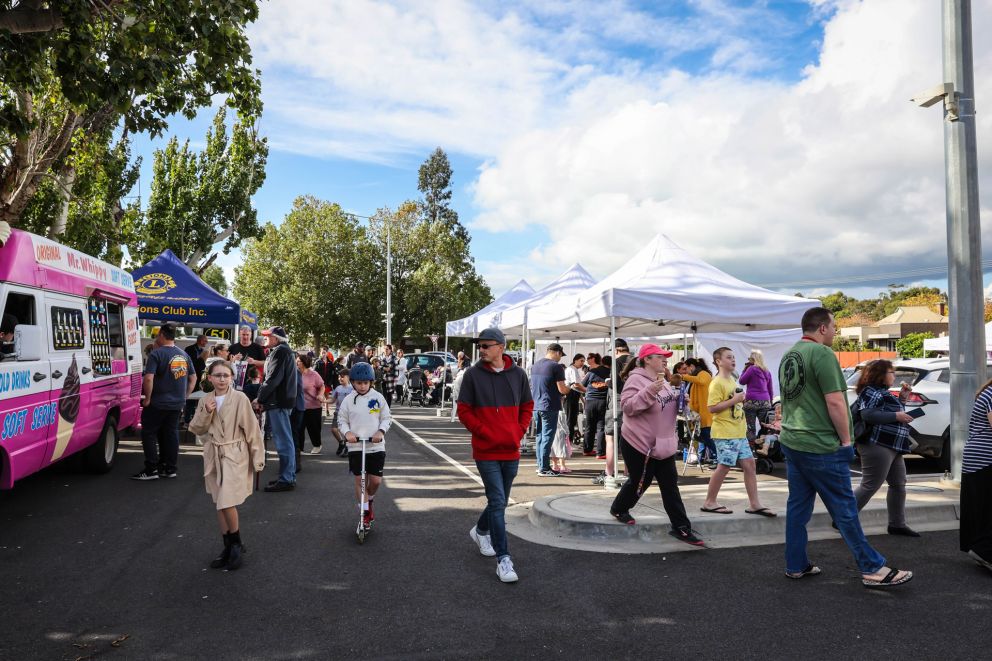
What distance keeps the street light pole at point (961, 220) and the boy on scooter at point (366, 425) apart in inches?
263

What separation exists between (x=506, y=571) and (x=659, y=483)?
66.2 inches

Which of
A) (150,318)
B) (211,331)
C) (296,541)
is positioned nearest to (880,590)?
(296,541)

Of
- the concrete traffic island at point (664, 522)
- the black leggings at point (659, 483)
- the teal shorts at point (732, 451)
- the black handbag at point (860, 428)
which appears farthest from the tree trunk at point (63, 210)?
the black handbag at point (860, 428)

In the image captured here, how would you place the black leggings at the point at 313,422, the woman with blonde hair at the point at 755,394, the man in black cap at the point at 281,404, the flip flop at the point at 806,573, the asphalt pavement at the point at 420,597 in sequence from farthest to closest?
the black leggings at the point at 313,422, the woman with blonde hair at the point at 755,394, the man in black cap at the point at 281,404, the flip flop at the point at 806,573, the asphalt pavement at the point at 420,597

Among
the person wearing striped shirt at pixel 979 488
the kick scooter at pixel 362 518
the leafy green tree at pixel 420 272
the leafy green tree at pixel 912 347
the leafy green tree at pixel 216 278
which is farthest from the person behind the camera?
the leafy green tree at pixel 216 278

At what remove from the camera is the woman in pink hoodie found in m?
5.94

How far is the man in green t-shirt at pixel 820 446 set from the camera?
15.7ft

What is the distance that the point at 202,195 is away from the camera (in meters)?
28.2

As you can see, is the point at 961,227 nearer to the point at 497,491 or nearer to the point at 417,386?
the point at 497,491

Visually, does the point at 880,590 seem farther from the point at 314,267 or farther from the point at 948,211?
the point at 314,267

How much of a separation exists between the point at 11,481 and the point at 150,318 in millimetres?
8338

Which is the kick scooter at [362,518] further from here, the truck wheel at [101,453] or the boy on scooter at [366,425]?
the truck wheel at [101,453]

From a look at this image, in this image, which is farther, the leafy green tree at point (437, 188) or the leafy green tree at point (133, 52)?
the leafy green tree at point (437, 188)

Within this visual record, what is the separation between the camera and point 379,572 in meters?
5.25
